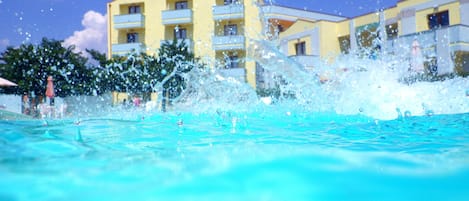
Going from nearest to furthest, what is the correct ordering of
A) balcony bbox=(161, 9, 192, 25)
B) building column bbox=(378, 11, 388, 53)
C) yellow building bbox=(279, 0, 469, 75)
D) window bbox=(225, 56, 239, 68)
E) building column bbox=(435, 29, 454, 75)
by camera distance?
building column bbox=(435, 29, 454, 75)
yellow building bbox=(279, 0, 469, 75)
building column bbox=(378, 11, 388, 53)
window bbox=(225, 56, 239, 68)
balcony bbox=(161, 9, 192, 25)

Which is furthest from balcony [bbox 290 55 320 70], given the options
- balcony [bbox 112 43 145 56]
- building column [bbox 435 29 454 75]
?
balcony [bbox 112 43 145 56]

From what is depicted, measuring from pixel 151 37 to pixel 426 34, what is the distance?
18079 mm

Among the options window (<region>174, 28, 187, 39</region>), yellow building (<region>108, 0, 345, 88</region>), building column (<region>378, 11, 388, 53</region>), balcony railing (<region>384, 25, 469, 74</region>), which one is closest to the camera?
balcony railing (<region>384, 25, 469, 74</region>)

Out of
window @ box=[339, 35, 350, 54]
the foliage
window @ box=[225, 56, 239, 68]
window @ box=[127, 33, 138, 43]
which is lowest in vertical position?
the foliage

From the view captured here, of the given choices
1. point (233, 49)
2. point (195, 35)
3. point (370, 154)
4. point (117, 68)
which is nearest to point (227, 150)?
point (370, 154)

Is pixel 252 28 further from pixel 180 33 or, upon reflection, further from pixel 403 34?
pixel 403 34

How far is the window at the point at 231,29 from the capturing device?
26.7 m

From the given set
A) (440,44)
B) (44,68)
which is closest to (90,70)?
(44,68)

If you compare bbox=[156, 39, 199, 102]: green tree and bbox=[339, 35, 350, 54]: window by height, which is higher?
bbox=[339, 35, 350, 54]: window

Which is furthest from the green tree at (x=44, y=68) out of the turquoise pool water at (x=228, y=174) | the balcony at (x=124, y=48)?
the turquoise pool water at (x=228, y=174)

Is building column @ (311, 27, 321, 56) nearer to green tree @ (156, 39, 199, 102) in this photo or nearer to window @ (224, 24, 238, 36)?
window @ (224, 24, 238, 36)

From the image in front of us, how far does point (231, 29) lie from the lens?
26984 millimetres

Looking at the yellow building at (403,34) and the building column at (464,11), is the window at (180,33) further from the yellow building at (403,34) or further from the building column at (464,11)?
the building column at (464,11)

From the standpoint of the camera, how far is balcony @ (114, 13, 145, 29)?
27.8m
